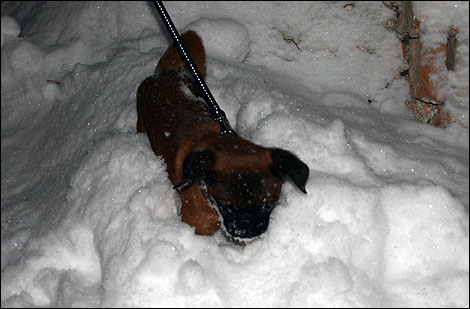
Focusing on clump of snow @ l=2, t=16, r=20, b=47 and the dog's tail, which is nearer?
the dog's tail

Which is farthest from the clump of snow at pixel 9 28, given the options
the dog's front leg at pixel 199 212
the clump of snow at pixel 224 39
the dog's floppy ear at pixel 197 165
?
the dog's floppy ear at pixel 197 165

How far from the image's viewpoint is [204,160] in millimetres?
1928

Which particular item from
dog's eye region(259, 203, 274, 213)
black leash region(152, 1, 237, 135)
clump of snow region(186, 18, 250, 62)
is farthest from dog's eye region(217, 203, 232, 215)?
clump of snow region(186, 18, 250, 62)

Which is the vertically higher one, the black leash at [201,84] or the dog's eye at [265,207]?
the black leash at [201,84]

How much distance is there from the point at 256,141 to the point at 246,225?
75 centimetres

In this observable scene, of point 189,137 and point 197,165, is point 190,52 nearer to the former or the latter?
point 189,137

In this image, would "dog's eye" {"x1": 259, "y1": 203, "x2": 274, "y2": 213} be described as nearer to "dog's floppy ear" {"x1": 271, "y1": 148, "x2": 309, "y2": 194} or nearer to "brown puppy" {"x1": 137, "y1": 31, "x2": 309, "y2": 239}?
"brown puppy" {"x1": 137, "y1": 31, "x2": 309, "y2": 239}

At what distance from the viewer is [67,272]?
2.24 m

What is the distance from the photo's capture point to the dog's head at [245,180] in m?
1.85

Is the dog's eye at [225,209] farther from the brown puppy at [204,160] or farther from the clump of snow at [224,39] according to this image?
the clump of snow at [224,39]

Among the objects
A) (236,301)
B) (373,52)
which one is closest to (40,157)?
(236,301)

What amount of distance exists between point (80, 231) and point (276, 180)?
1088mm

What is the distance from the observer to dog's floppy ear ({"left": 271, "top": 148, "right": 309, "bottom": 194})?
1.89 m

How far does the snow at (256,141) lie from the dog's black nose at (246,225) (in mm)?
229
